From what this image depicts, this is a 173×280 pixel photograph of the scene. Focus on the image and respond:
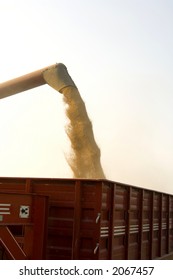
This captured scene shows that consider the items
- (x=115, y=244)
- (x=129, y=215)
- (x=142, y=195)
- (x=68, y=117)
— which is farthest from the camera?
(x=68, y=117)

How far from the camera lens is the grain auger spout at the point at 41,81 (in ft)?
41.2

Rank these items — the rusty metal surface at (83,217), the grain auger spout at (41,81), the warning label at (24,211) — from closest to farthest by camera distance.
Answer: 1. the warning label at (24,211)
2. the rusty metal surface at (83,217)
3. the grain auger spout at (41,81)

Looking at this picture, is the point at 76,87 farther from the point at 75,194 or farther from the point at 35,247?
the point at 35,247

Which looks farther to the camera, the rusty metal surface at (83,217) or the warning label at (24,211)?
the rusty metal surface at (83,217)

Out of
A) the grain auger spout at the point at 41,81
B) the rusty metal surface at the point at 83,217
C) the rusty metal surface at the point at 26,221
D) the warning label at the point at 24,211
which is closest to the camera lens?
the rusty metal surface at the point at 26,221

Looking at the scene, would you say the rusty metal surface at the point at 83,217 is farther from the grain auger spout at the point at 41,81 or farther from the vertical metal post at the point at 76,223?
the grain auger spout at the point at 41,81

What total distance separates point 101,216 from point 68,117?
6070 millimetres

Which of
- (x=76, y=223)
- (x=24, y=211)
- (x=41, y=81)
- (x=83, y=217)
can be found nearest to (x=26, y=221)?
(x=24, y=211)

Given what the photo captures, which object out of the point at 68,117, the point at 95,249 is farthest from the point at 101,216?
the point at 68,117

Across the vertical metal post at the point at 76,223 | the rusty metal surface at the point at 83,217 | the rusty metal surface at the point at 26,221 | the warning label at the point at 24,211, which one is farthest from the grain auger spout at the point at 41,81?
the warning label at the point at 24,211

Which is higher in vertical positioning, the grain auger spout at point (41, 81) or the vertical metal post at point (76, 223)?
the grain auger spout at point (41, 81)

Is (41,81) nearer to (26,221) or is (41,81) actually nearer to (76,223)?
(76,223)

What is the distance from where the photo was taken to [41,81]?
1299cm

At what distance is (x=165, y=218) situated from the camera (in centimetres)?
1107
